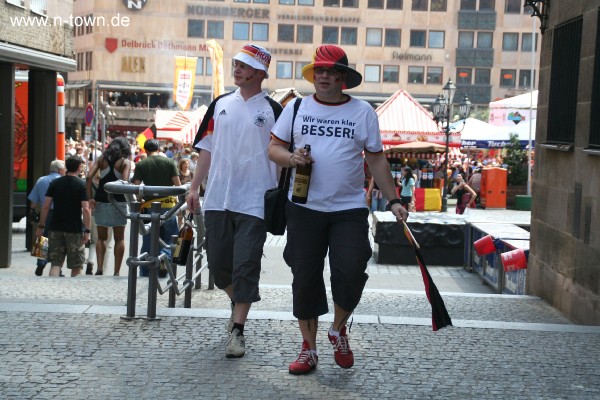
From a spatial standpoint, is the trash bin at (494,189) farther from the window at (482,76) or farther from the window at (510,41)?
the window at (510,41)

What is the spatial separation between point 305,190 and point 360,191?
1.05ft

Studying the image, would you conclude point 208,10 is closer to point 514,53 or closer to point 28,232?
point 514,53

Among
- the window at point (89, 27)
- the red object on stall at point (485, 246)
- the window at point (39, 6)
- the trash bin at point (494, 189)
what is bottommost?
the trash bin at point (494, 189)

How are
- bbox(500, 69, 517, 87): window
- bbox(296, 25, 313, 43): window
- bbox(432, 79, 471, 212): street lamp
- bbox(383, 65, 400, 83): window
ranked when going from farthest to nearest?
bbox(500, 69, 517, 87): window, bbox(383, 65, 400, 83): window, bbox(296, 25, 313, 43): window, bbox(432, 79, 471, 212): street lamp

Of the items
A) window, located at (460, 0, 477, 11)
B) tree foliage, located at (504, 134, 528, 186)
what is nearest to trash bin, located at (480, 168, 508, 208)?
tree foliage, located at (504, 134, 528, 186)

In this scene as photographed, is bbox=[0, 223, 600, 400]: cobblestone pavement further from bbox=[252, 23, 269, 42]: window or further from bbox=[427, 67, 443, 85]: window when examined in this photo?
bbox=[427, 67, 443, 85]: window

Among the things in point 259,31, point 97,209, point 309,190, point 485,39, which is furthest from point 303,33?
point 309,190

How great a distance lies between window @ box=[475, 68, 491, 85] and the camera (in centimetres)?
8200

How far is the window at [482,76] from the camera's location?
8200cm

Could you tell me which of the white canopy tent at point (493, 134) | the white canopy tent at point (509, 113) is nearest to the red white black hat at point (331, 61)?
the white canopy tent at point (509, 113)

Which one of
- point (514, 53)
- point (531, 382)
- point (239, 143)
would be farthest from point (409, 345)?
point (514, 53)

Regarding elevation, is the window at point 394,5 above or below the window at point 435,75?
above

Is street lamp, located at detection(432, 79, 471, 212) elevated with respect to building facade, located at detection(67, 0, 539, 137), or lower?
lower

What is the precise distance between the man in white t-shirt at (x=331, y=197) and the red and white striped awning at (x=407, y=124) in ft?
99.7
